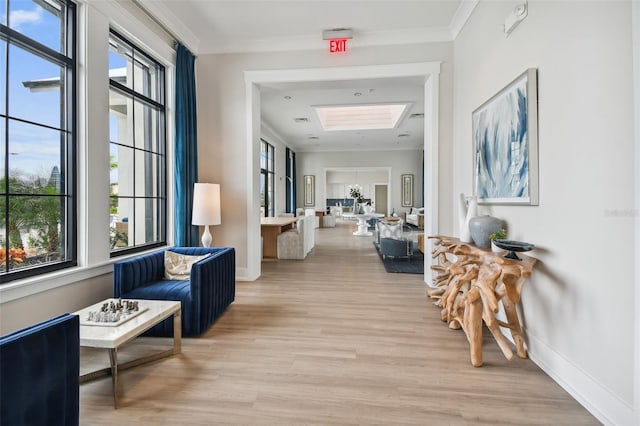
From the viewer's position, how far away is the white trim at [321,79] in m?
4.01

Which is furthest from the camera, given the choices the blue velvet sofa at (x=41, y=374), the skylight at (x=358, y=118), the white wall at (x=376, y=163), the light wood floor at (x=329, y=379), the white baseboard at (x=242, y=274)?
the white wall at (x=376, y=163)

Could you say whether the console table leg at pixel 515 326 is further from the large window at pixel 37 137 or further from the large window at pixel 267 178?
the large window at pixel 267 178

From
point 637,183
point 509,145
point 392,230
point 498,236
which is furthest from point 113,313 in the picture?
point 392,230

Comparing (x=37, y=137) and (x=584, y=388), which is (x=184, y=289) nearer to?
(x=37, y=137)

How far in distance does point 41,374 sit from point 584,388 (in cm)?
283

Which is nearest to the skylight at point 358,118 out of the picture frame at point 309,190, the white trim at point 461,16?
the picture frame at point 309,190

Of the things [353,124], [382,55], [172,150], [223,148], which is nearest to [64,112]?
[172,150]

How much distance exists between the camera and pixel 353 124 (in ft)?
30.3

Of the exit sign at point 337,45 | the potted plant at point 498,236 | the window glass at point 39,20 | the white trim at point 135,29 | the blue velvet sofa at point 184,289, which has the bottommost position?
the blue velvet sofa at point 184,289

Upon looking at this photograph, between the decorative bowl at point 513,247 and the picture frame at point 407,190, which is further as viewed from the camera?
the picture frame at point 407,190

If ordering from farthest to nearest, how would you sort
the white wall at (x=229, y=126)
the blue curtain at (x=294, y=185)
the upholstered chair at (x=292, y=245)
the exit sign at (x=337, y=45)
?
the blue curtain at (x=294, y=185) < the upholstered chair at (x=292, y=245) < the white wall at (x=229, y=126) < the exit sign at (x=337, y=45)

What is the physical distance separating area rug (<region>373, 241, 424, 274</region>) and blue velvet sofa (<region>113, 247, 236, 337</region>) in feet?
10.3

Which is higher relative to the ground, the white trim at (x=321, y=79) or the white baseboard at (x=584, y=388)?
the white trim at (x=321, y=79)

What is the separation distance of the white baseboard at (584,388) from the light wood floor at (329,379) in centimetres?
6
